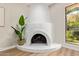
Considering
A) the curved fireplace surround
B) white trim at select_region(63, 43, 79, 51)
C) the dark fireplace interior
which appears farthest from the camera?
the dark fireplace interior

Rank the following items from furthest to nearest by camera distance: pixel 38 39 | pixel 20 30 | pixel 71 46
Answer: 1. pixel 38 39
2. pixel 20 30
3. pixel 71 46

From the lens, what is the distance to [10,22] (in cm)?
258

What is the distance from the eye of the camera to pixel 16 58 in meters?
0.63

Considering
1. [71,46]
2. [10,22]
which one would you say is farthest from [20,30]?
[71,46]

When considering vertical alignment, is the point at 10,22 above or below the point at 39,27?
above

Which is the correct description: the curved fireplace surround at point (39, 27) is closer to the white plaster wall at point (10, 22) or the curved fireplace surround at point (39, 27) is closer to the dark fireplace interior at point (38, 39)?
the dark fireplace interior at point (38, 39)

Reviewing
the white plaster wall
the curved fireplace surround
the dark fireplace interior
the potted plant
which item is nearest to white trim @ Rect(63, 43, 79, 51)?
the curved fireplace surround

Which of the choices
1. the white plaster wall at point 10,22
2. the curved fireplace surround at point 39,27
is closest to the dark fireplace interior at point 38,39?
the curved fireplace surround at point 39,27

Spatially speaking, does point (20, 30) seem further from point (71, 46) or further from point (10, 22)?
point (71, 46)

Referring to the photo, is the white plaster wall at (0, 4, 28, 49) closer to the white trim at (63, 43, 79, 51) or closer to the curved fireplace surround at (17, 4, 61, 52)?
the curved fireplace surround at (17, 4, 61, 52)

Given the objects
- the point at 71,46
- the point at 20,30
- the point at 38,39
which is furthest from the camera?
the point at 38,39

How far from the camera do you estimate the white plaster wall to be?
2.50 m

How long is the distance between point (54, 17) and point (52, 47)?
0.63 meters

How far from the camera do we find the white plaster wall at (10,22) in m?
2.50
